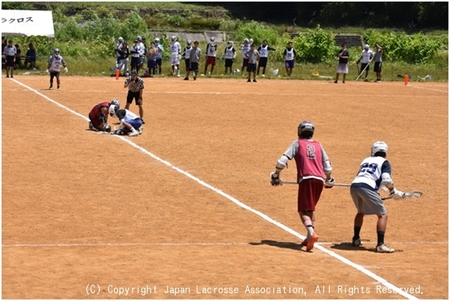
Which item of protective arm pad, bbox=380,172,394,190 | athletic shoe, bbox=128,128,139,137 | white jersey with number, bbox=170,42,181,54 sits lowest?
athletic shoe, bbox=128,128,139,137

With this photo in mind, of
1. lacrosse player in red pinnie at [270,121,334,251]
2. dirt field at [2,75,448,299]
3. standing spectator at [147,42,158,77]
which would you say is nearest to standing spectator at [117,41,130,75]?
standing spectator at [147,42,158,77]

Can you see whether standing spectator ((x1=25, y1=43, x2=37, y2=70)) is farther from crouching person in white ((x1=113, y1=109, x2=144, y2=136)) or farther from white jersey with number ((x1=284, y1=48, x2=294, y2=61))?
crouching person in white ((x1=113, y1=109, x2=144, y2=136))

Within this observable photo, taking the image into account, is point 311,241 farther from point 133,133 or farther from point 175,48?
point 175,48

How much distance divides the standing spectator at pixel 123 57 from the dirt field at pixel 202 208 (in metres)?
13.3

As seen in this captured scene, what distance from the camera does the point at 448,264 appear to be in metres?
14.1

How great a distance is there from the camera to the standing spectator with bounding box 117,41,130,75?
49.9 meters

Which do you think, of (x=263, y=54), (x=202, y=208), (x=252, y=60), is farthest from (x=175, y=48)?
(x=202, y=208)

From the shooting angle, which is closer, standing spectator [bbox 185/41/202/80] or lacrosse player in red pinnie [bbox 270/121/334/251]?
lacrosse player in red pinnie [bbox 270/121/334/251]

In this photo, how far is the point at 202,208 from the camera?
18219 mm

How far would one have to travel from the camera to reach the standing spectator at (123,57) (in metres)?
49.9

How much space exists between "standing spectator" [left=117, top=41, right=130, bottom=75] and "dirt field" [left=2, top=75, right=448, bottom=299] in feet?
43.5

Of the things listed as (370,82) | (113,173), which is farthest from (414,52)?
(113,173)

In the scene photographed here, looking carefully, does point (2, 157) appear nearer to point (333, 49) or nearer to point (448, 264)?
point (448, 264)

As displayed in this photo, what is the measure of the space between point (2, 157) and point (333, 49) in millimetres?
40344
